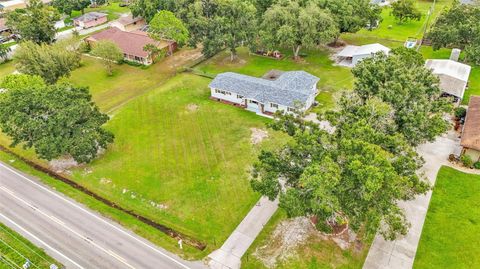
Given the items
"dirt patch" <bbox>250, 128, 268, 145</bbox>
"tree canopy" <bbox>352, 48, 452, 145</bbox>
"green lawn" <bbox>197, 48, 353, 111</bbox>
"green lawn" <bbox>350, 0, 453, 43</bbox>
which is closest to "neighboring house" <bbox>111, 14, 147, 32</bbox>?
"green lawn" <bbox>197, 48, 353, 111</bbox>

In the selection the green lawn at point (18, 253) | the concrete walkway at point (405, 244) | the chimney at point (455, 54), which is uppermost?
the chimney at point (455, 54)

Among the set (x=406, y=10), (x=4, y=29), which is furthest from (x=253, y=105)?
(x=4, y=29)

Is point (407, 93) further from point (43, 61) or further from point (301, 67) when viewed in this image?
point (43, 61)

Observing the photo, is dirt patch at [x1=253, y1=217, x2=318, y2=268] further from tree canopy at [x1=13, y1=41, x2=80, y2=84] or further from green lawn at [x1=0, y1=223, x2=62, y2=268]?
tree canopy at [x1=13, y1=41, x2=80, y2=84]

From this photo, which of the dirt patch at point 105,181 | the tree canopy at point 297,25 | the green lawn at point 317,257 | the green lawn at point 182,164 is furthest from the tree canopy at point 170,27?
the green lawn at point 317,257

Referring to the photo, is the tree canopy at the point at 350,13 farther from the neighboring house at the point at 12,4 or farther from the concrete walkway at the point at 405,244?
the neighboring house at the point at 12,4

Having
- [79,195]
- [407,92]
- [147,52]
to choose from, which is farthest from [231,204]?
[147,52]
